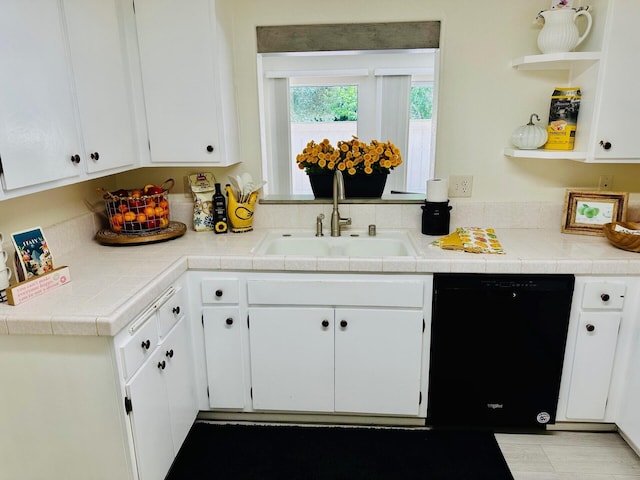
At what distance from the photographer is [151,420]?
1660mm

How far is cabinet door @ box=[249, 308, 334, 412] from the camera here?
6.72ft

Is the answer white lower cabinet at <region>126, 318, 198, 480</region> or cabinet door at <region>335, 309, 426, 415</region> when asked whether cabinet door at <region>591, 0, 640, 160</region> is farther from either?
white lower cabinet at <region>126, 318, 198, 480</region>

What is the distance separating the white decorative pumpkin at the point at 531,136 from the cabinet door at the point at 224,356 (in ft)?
5.29

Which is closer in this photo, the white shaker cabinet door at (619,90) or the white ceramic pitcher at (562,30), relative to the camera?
the white shaker cabinet door at (619,90)

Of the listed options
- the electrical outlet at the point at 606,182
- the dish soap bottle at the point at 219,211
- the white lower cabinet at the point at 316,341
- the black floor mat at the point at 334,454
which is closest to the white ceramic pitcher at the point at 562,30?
the electrical outlet at the point at 606,182

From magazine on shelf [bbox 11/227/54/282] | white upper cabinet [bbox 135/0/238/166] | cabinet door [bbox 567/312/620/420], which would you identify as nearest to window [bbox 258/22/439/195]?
white upper cabinet [bbox 135/0/238/166]

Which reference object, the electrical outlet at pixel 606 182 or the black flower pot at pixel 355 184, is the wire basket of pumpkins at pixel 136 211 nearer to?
the black flower pot at pixel 355 184

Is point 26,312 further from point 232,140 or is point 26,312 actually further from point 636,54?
point 636,54

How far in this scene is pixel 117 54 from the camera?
6.64 ft

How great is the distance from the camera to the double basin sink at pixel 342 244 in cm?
238

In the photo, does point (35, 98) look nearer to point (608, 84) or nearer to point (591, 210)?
point (608, 84)

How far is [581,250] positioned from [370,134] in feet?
9.62

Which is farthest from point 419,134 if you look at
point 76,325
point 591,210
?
point 76,325

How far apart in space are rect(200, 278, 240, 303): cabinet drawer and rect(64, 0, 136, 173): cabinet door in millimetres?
664
